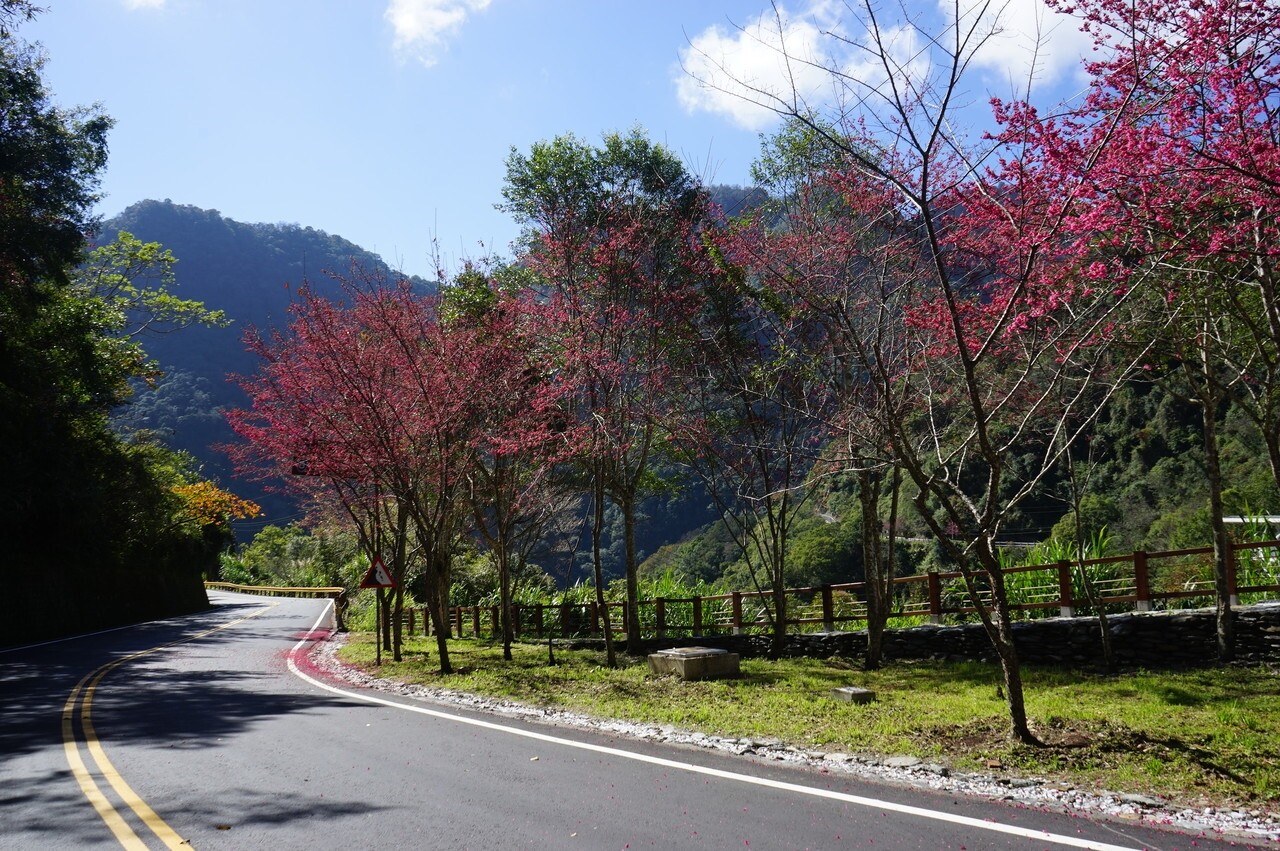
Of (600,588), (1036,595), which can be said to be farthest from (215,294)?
(1036,595)

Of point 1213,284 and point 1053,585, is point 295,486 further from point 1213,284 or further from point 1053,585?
point 1213,284

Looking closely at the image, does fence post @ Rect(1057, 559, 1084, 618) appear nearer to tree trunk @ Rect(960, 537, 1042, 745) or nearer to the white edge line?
tree trunk @ Rect(960, 537, 1042, 745)

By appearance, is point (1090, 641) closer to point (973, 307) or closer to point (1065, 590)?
point (1065, 590)

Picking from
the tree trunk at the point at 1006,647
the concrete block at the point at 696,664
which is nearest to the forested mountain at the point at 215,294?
the concrete block at the point at 696,664

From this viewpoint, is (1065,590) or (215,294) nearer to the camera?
(1065,590)

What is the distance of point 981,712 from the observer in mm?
8898

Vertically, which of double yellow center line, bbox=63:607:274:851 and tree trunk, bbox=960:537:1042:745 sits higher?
tree trunk, bbox=960:537:1042:745

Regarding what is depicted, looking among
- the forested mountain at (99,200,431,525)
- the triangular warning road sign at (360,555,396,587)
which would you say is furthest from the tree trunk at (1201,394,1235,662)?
the forested mountain at (99,200,431,525)

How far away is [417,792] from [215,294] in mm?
112645

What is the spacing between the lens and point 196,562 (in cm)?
4006

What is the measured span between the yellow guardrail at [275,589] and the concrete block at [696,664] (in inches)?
1308

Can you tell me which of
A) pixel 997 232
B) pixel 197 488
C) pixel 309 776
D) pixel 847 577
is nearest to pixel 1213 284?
pixel 997 232

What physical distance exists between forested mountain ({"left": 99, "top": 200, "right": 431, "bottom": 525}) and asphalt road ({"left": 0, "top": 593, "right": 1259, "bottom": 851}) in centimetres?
6504

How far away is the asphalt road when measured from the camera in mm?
4938
